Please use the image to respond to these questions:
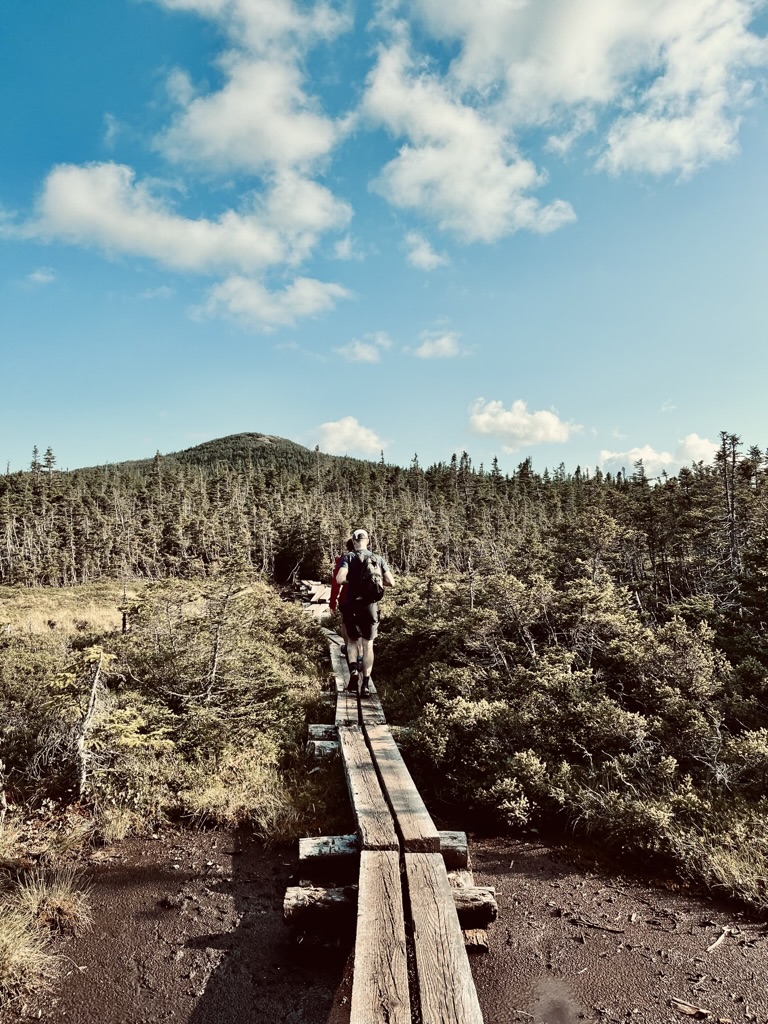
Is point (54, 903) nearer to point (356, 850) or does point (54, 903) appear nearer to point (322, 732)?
point (356, 850)

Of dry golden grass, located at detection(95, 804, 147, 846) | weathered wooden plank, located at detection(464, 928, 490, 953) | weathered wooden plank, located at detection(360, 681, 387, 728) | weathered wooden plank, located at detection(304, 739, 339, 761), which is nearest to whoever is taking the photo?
weathered wooden plank, located at detection(464, 928, 490, 953)

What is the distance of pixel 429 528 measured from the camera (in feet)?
214

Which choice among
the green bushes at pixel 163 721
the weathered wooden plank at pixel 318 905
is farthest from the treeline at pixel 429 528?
the weathered wooden plank at pixel 318 905

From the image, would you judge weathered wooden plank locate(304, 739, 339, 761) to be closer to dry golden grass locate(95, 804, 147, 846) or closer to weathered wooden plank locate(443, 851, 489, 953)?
dry golden grass locate(95, 804, 147, 846)

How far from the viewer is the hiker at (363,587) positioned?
7895 mm

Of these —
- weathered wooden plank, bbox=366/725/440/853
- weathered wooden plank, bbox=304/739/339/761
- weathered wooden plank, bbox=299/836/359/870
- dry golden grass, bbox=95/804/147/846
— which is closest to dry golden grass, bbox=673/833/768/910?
weathered wooden plank, bbox=366/725/440/853

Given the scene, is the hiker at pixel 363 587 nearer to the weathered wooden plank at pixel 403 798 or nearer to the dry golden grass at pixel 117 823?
the weathered wooden plank at pixel 403 798

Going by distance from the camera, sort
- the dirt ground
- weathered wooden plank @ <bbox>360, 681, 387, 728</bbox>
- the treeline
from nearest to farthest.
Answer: the dirt ground, weathered wooden plank @ <bbox>360, 681, 387, 728</bbox>, the treeline

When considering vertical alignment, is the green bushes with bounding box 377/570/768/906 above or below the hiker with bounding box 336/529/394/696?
below

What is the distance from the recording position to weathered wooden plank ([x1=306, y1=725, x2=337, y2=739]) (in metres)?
7.72

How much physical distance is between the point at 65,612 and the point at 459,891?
90.2ft

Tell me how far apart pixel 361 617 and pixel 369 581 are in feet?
2.30

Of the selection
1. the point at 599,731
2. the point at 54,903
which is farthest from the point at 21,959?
the point at 599,731

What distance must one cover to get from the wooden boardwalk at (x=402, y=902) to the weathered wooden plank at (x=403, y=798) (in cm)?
1
